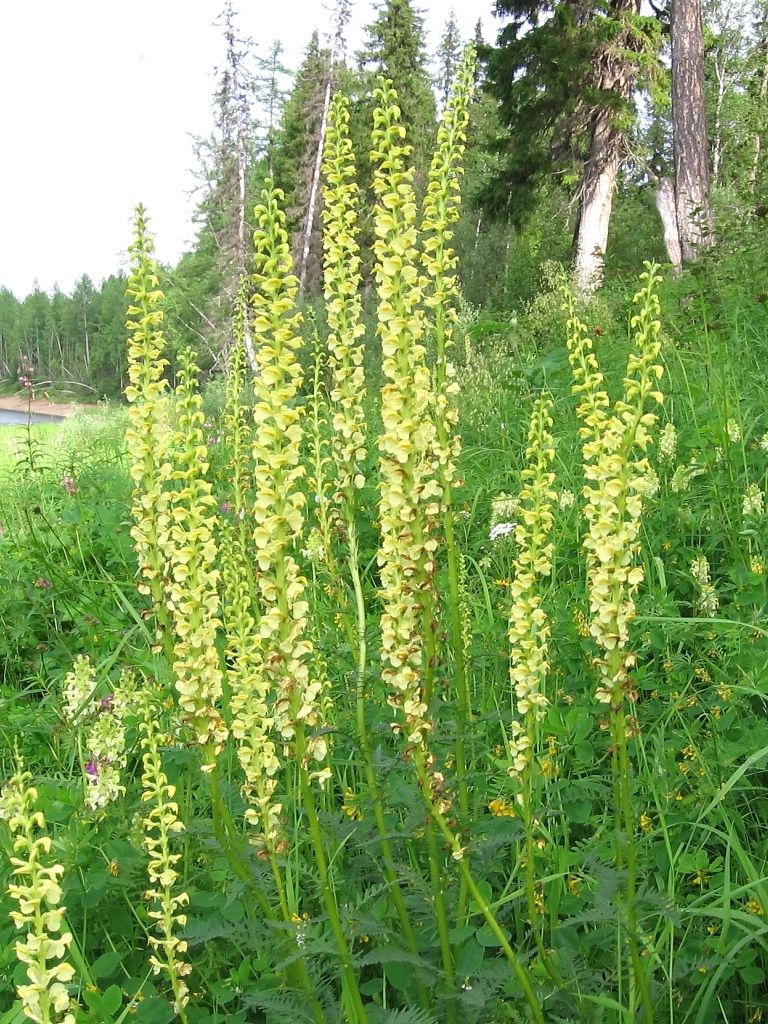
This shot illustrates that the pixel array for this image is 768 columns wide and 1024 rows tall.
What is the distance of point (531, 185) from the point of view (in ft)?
48.4

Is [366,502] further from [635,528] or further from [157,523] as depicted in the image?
[635,528]

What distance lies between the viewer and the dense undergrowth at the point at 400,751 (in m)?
1.81

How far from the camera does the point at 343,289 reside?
7.43 ft

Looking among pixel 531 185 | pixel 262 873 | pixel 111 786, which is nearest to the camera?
pixel 262 873

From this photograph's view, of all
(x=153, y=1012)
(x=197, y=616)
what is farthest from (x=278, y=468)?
(x=153, y=1012)

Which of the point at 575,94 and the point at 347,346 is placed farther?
the point at 575,94

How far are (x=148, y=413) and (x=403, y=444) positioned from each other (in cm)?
77

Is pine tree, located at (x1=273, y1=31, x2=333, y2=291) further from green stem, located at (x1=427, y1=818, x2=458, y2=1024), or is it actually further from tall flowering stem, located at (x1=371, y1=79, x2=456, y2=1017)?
green stem, located at (x1=427, y1=818, x2=458, y2=1024)

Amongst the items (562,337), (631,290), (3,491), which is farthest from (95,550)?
(631,290)

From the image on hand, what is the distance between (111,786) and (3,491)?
5.89m

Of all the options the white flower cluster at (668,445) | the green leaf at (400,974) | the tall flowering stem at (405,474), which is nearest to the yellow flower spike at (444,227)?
the tall flowering stem at (405,474)

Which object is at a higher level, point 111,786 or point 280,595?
point 280,595

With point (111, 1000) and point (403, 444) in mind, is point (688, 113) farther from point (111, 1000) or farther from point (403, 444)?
point (111, 1000)

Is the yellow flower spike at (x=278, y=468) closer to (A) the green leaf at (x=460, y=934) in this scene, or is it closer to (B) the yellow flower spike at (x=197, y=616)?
(B) the yellow flower spike at (x=197, y=616)
